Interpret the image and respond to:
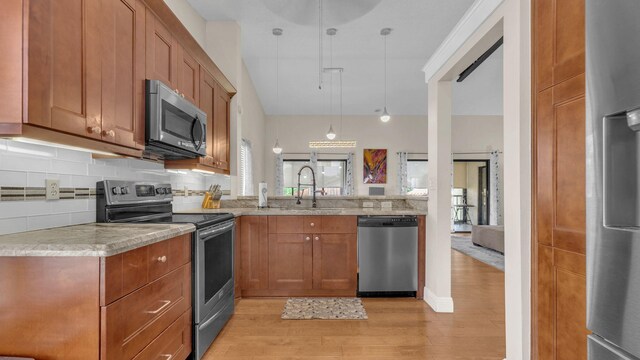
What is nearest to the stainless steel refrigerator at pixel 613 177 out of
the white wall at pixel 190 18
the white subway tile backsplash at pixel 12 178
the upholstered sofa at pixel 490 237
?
the white subway tile backsplash at pixel 12 178

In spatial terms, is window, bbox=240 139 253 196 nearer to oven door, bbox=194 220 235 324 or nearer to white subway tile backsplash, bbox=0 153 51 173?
oven door, bbox=194 220 235 324

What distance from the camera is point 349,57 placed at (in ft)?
17.4

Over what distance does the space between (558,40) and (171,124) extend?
Answer: 2210 mm

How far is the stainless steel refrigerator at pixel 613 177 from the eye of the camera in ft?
1.80

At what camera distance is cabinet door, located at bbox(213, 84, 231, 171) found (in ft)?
10.2

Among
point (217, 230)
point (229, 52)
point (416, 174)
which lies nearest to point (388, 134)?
point (416, 174)

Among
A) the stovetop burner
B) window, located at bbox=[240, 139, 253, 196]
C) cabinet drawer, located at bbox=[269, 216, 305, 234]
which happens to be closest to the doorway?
window, located at bbox=[240, 139, 253, 196]

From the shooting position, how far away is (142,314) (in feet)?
4.57

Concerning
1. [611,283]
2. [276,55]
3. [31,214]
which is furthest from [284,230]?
[276,55]

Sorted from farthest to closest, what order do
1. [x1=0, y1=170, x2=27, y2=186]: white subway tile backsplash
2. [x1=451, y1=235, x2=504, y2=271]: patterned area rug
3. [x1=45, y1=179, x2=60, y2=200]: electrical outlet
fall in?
[x1=451, y1=235, x2=504, y2=271]: patterned area rug, [x1=45, y1=179, x2=60, y2=200]: electrical outlet, [x1=0, y1=170, x2=27, y2=186]: white subway tile backsplash

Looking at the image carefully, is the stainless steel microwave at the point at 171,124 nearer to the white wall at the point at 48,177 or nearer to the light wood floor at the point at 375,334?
the white wall at the point at 48,177

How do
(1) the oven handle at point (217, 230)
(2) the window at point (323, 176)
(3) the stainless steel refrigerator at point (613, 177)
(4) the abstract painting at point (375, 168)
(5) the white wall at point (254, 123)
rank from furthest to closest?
1. (2) the window at point (323, 176)
2. (4) the abstract painting at point (375, 168)
3. (5) the white wall at point (254, 123)
4. (1) the oven handle at point (217, 230)
5. (3) the stainless steel refrigerator at point (613, 177)

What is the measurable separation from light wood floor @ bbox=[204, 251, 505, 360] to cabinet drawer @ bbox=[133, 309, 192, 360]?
1.04 feet

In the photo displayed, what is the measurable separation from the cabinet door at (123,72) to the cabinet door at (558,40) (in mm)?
2143
